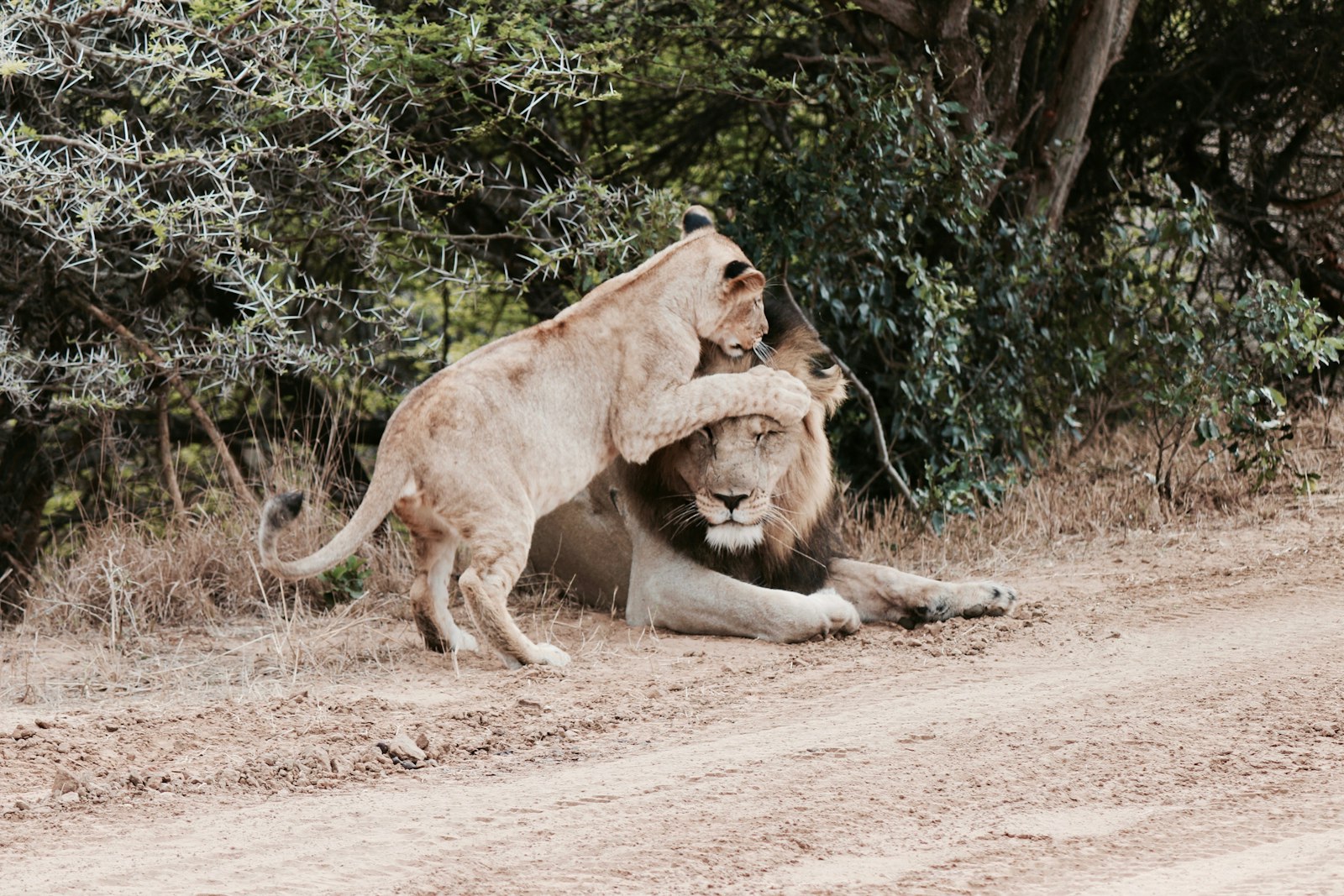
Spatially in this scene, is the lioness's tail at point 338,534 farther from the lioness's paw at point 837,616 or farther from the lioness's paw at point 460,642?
the lioness's paw at point 837,616

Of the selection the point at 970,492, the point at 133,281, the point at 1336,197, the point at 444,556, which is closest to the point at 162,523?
the point at 133,281

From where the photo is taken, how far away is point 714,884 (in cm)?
269

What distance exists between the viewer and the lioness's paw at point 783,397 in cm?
496

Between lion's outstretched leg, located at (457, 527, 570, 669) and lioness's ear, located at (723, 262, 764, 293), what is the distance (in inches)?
43.2

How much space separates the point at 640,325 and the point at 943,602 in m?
1.47

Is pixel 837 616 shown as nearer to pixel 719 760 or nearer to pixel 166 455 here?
pixel 719 760

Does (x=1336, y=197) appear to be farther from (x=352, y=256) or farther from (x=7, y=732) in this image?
(x=7, y=732)

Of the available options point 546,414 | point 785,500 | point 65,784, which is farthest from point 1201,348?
point 65,784

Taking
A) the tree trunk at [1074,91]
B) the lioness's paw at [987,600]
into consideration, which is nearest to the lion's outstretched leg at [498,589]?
A: the lioness's paw at [987,600]

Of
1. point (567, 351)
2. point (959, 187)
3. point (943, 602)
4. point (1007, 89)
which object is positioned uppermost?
point (1007, 89)

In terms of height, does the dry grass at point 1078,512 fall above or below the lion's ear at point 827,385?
below

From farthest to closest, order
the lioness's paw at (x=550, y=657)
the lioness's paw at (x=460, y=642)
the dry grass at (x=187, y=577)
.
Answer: the dry grass at (x=187, y=577)
the lioness's paw at (x=460, y=642)
the lioness's paw at (x=550, y=657)

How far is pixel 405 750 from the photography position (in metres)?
3.71

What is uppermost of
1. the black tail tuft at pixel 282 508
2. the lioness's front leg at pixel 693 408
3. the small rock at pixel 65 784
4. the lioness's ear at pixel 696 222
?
the lioness's ear at pixel 696 222
